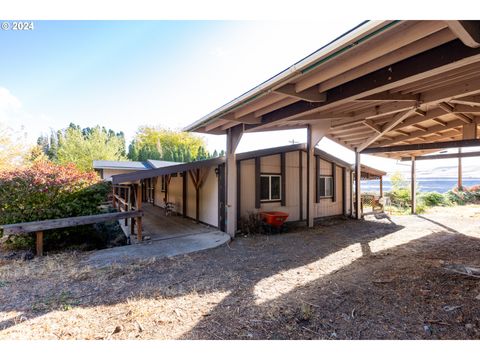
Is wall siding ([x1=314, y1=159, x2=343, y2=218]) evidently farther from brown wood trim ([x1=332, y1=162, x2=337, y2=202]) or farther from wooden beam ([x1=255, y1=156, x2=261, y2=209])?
wooden beam ([x1=255, y1=156, x2=261, y2=209])

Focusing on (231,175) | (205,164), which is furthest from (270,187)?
(205,164)

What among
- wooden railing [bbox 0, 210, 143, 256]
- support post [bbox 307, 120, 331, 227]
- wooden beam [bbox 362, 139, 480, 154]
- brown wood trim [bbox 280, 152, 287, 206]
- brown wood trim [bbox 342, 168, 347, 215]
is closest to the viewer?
wooden railing [bbox 0, 210, 143, 256]

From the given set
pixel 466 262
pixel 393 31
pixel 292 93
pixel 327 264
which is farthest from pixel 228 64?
pixel 466 262

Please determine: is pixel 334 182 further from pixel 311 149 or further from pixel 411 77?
pixel 411 77

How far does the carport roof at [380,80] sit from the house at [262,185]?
54.2 inches

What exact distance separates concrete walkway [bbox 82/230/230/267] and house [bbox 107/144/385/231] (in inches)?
37.2

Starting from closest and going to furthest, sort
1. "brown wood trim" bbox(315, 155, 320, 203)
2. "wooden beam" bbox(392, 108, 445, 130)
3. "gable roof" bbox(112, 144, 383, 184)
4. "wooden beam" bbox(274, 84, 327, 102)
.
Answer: "wooden beam" bbox(274, 84, 327, 102)
"gable roof" bbox(112, 144, 383, 184)
"wooden beam" bbox(392, 108, 445, 130)
"brown wood trim" bbox(315, 155, 320, 203)

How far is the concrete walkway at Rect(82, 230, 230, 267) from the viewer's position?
15.3ft

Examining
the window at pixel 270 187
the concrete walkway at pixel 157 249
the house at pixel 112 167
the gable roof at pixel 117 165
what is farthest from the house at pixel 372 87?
the gable roof at pixel 117 165

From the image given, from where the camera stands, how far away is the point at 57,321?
101 inches

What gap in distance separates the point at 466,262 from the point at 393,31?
4607mm

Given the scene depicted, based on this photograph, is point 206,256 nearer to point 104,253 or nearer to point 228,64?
point 104,253

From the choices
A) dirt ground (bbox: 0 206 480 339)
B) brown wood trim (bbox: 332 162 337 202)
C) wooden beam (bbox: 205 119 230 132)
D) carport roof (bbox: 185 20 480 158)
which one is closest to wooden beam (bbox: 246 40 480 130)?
carport roof (bbox: 185 20 480 158)

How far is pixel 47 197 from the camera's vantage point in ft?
17.6
